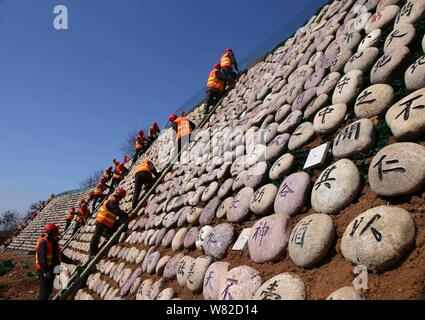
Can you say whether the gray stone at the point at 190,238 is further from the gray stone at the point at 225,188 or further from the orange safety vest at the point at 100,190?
the orange safety vest at the point at 100,190

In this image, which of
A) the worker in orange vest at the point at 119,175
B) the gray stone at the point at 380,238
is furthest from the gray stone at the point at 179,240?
the worker in orange vest at the point at 119,175

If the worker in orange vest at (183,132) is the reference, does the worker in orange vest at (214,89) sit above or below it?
above

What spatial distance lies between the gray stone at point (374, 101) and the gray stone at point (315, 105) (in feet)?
1.67

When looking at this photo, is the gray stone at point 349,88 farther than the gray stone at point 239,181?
No

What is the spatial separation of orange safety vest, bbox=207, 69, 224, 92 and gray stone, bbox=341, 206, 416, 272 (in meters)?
7.68

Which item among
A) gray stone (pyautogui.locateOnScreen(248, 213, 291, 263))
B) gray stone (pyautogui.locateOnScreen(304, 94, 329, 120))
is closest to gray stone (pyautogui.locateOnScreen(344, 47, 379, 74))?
gray stone (pyautogui.locateOnScreen(304, 94, 329, 120))

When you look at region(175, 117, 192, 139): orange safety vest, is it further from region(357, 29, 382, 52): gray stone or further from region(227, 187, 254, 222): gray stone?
region(357, 29, 382, 52): gray stone

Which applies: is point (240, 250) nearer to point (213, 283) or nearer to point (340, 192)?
point (213, 283)

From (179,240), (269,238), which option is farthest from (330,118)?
(179,240)

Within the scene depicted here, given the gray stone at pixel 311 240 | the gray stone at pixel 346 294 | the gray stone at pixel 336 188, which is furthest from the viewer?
the gray stone at pixel 336 188

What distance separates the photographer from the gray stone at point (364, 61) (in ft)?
9.14

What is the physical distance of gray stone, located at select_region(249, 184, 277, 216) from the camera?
2459 millimetres

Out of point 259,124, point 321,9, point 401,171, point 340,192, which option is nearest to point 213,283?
point 340,192
